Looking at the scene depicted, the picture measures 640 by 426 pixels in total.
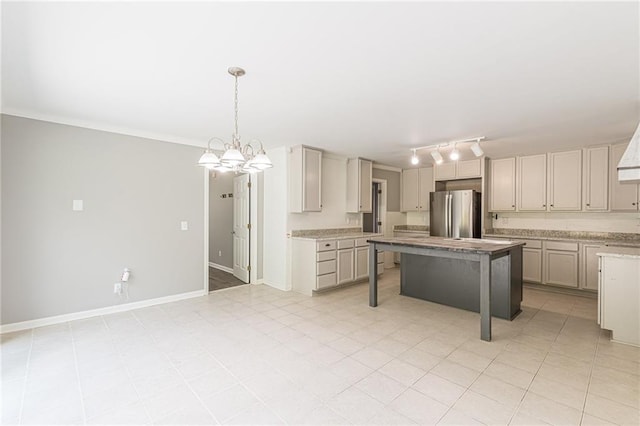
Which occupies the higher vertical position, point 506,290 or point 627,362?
point 506,290

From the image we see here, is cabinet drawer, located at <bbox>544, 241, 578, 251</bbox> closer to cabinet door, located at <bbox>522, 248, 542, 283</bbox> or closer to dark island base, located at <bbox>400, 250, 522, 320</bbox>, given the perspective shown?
cabinet door, located at <bbox>522, 248, 542, 283</bbox>

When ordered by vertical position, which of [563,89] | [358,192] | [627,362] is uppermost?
[563,89]

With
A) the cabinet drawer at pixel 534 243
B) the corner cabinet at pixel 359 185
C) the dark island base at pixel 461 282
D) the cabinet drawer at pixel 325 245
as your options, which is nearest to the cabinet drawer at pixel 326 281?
the cabinet drawer at pixel 325 245

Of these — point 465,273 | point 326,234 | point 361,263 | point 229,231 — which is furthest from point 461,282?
point 229,231

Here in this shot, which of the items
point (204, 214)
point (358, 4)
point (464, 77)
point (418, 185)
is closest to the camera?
point (358, 4)

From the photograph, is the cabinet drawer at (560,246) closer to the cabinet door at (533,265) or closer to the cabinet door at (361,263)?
the cabinet door at (533,265)

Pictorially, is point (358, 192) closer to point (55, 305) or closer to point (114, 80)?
point (114, 80)

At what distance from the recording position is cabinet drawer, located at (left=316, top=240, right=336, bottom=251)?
4664 mm

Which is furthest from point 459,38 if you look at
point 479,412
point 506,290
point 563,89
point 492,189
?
point 492,189

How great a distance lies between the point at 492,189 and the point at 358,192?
254 cm

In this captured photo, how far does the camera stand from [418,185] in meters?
6.79

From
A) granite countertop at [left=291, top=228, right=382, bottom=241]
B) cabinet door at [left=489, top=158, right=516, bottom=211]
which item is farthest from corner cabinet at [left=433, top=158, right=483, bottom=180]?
granite countertop at [left=291, top=228, right=382, bottom=241]

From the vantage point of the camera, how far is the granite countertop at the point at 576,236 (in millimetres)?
4477

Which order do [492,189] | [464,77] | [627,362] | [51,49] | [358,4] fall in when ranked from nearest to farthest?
1. [358,4]
2. [51,49]
3. [464,77]
4. [627,362]
5. [492,189]
